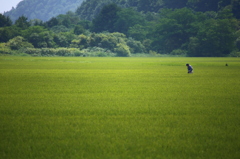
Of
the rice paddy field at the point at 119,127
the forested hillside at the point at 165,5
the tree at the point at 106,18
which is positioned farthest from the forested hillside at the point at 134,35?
the rice paddy field at the point at 119,127

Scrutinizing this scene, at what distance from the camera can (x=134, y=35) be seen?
9638cm

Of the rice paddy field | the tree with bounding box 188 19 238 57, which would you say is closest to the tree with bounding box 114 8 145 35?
the tree with bounding box 188 19 238 57

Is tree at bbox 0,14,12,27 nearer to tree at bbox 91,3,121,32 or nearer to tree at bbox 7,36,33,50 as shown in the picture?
tree at bbox 91,3,121,32

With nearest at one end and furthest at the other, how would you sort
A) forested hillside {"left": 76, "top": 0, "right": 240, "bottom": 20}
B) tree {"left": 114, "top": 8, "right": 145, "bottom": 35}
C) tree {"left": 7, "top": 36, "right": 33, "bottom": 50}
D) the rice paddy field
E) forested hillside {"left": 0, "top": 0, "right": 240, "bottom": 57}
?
the rice paddy field
tree {"left": 7, "top": 36, "right": 33, "bottom": 50}
forested hillside {"left": 0, "top": 0, "right": 240, "bottom": 57}
tree {"left": 114, "top": 8, "right": 145, "bottom": 35}
forested hillside {"left": 76, "top": 0, "right": 240, "bottom": 20}

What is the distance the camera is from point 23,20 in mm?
97438

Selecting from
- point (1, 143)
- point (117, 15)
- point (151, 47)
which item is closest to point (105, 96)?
point (1, 143)

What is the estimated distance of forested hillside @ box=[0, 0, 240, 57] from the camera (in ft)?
260

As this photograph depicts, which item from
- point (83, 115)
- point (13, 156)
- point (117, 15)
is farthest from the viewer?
point (117, 15)

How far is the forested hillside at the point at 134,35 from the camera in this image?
79.1m

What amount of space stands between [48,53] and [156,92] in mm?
63299

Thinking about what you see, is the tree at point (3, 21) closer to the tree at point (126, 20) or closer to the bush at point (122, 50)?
the tree at point (126, 20)

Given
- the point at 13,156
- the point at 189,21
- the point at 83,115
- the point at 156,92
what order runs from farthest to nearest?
1. the point at 189,21
2. the point at 156,92
3. the point at 83,115
4. the point at 13,156

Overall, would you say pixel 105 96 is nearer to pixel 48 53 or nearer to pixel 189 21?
pixel 48 53

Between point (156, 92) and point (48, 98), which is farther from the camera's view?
point (156, 92)
